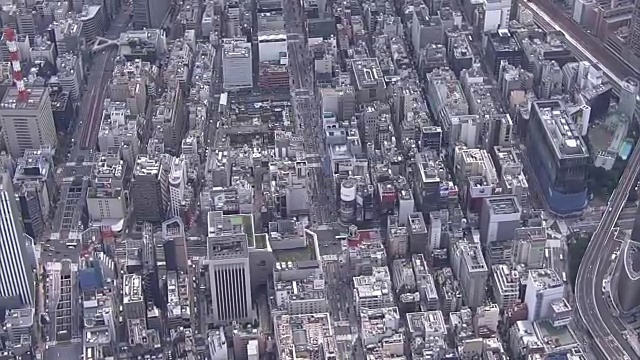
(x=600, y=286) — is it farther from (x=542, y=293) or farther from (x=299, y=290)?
(x=299, y=290)

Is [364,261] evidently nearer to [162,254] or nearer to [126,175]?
[162,254]

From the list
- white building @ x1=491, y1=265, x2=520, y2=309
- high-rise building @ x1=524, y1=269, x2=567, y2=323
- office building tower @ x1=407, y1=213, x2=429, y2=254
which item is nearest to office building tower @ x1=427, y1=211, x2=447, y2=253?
office building tower @ x1=407, y1=213, x2=429, y2=254

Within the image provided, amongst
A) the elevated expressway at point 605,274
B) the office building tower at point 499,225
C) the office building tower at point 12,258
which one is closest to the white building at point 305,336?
the office building tower at point 499,225

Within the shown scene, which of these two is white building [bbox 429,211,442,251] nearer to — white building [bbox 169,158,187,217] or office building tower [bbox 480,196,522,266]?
office building tower [bbox 480,196,522,266]

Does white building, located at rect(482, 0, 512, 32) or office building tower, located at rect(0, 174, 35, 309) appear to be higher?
white building, located at rect(482, 0, 512, 32)

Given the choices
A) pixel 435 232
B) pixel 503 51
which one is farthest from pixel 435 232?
pixel 503 51

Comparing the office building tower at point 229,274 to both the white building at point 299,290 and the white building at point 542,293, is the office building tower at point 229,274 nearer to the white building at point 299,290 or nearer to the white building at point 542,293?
the white building at point 299,290

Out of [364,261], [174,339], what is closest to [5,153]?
[174,339]
